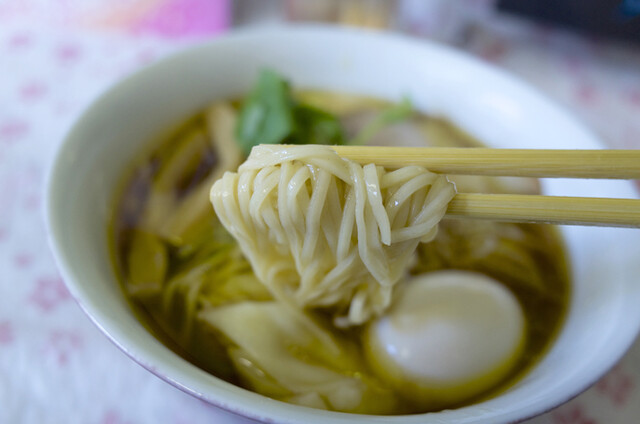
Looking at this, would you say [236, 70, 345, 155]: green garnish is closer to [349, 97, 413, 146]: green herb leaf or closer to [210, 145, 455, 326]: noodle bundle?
[349, 97, 413, 146]: green herb leaf

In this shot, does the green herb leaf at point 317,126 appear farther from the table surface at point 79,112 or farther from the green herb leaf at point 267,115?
the table surface at point 79,112

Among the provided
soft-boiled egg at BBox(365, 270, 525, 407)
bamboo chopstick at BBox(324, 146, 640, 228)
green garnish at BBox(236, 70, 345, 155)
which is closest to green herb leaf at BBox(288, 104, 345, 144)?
green garnish at BBox(236, 70, 345, 155)

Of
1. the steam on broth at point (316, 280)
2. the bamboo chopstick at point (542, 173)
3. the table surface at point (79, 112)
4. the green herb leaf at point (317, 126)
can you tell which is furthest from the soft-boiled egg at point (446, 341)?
the green herb leaf at point (317, 126)

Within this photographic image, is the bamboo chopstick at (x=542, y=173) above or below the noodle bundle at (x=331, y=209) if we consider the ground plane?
above

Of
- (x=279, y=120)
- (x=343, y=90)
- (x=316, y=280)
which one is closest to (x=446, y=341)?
(x=316, y=280)

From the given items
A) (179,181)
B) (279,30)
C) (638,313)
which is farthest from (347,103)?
(638,313)

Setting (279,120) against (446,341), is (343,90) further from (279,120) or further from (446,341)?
(446,341)
